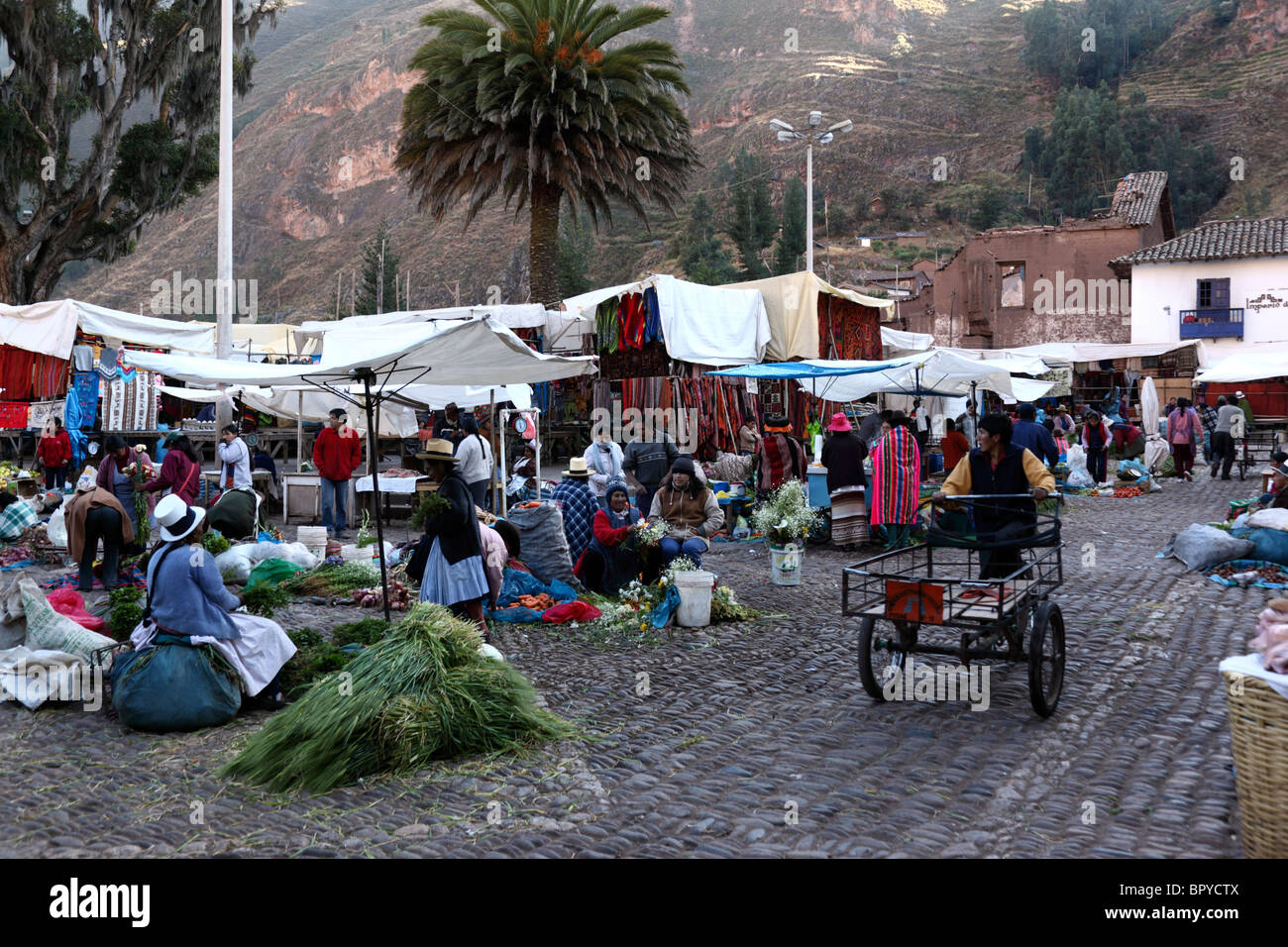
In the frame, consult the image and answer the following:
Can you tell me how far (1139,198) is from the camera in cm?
4819

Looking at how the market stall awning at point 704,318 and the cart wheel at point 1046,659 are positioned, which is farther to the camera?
the market stall awning at point 704,318

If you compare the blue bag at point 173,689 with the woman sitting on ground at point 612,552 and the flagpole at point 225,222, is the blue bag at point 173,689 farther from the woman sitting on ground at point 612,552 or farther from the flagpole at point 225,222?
the flagpole at point 225,222

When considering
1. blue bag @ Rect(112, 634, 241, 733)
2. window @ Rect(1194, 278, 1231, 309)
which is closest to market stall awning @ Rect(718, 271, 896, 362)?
blue bag @ Rect(112, 634, 241, 733)

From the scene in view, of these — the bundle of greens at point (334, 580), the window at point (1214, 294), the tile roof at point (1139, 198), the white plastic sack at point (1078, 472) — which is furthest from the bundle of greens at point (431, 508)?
the tile roof at point (1139, 198)

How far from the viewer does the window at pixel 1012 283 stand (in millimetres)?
47125

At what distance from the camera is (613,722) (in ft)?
20.3

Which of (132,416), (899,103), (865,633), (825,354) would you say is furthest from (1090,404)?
(899,103)

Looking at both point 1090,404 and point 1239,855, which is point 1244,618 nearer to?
point 1239,855

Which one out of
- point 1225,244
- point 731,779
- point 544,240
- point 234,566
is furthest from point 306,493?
point 1225,244

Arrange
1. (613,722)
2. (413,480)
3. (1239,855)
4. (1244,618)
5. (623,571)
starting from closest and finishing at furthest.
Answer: (1239,855), (613,722), (1244,618), (623,571), (413,480)

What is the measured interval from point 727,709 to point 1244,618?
218 inches

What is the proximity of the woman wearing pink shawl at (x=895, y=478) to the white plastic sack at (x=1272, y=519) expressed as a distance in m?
3.77

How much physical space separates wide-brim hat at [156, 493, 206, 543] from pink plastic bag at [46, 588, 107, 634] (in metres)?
2.21

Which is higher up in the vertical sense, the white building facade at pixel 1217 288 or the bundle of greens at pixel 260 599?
the white building facade at pixel 1217 288
